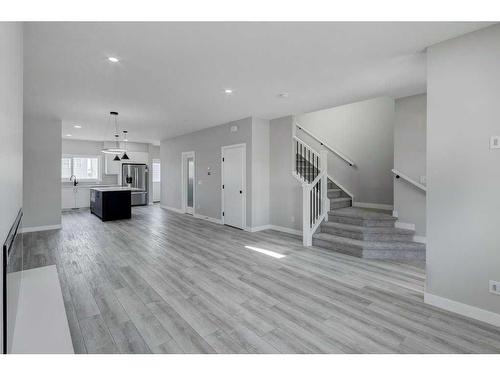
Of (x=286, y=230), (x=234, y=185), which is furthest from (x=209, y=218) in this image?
(x=286, y=230)

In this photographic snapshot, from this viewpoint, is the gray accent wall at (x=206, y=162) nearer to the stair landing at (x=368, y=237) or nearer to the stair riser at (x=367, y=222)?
the stair landing at (x=368, y=237)

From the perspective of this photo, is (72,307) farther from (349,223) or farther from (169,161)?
(169,161)

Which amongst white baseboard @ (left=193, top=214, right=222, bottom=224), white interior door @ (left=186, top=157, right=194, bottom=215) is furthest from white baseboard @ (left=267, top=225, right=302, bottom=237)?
white interior door @ (left=186, top=157, right=194, bottom=215)

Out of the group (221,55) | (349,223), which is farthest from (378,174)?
(221,55)

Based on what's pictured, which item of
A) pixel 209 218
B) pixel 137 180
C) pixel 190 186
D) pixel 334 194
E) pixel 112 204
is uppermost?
pixel 137 180

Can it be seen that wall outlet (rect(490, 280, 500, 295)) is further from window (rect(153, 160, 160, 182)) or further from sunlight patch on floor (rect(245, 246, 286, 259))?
window (rect(153, 160, 160, 182))

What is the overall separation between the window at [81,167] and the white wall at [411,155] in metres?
10.3

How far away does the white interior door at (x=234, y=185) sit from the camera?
19.9 feet

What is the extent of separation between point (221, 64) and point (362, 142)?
4431 millimetres

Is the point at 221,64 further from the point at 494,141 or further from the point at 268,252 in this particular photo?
the point at 268,252

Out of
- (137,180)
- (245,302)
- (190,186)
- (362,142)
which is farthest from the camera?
(137,180)

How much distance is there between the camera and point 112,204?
726 centimetres

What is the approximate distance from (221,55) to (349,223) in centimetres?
367

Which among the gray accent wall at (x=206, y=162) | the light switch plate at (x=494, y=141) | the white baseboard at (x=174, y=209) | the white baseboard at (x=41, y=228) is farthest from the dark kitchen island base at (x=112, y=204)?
the light switch plate at (x=494, y=141)
